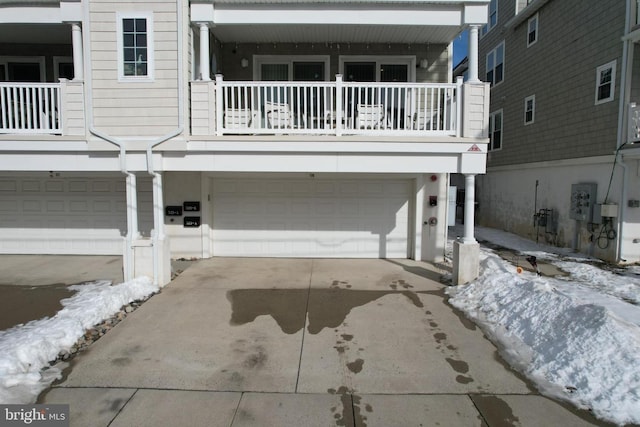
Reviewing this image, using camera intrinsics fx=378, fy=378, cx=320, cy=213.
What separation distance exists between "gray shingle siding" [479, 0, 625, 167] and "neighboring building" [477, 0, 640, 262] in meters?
0.03

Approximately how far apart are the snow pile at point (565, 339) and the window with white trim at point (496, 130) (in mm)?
10998

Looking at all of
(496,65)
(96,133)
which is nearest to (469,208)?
(96,133)

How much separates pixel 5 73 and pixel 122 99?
5.04 meters

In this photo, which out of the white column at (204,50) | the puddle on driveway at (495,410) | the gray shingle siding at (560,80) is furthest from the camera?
the gray shingle siding at (560,80)

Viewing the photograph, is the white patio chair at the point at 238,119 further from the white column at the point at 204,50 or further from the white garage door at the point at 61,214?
the white garage door at the point at 61,214

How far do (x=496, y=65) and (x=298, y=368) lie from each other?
1685 centimetres

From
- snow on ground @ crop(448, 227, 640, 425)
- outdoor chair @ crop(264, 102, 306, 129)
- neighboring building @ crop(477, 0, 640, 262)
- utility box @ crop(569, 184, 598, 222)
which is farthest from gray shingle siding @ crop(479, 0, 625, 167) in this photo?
outdoor chair @ crop(264, 102, 306, 129)

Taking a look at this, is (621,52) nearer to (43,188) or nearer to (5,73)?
(43,188)

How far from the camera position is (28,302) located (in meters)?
5.82

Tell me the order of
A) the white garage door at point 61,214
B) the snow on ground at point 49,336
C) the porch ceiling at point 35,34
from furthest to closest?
the white garage door at point 61,214 → the porch ceiling at point 35,34 → the snow on ground at point 49,336

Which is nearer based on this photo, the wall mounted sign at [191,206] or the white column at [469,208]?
the white column at [469,208]

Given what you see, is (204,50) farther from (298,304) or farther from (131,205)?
(298,304)

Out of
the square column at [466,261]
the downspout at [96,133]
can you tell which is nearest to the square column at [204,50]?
the downspout at [96,133]

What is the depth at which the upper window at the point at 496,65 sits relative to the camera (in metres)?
16.0
